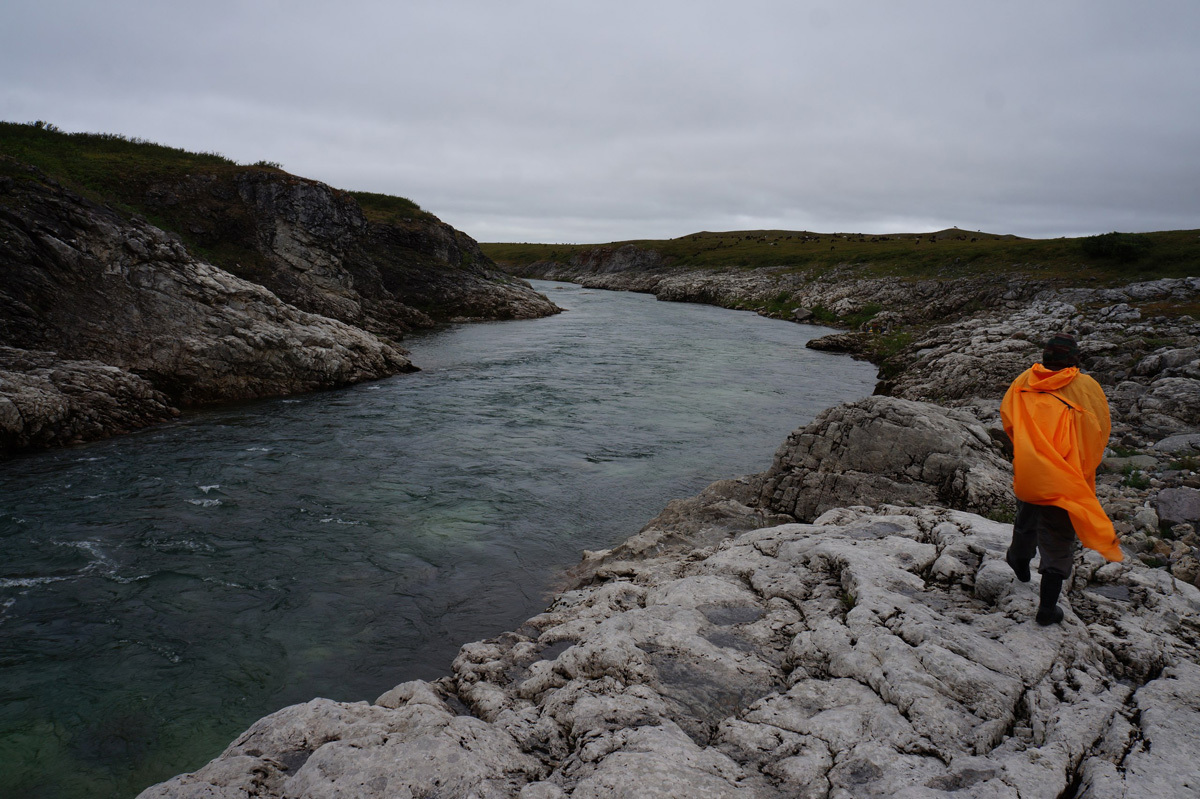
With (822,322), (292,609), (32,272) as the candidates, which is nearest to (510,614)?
(292,609)

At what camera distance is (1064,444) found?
6.55 meters

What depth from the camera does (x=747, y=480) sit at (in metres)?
15.0

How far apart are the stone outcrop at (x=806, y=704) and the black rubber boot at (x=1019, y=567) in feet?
0.40

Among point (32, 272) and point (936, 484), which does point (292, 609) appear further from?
point (32, 272)

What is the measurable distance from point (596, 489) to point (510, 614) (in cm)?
626

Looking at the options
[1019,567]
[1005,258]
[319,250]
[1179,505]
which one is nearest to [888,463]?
[1179,505]

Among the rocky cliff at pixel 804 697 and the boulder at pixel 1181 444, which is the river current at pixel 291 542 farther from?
the boulder at pixel 1181 444

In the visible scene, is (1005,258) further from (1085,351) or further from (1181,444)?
(1181,444)

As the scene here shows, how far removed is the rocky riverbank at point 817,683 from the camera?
198 inches

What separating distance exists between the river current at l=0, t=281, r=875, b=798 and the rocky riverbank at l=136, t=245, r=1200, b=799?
2401 mm

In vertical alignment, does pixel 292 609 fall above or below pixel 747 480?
below

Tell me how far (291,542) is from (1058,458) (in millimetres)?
12990

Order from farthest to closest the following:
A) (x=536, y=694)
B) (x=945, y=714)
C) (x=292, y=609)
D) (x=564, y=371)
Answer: (x=564, y=371), (x=292, y=609), (x=536, y=694), (x=945, y=714)

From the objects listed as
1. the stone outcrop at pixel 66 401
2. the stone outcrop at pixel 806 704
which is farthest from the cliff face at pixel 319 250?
the stone outcrop at pixel 806 704
